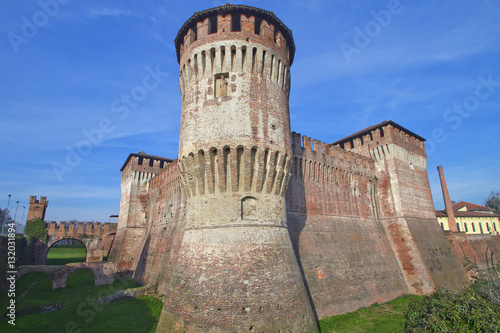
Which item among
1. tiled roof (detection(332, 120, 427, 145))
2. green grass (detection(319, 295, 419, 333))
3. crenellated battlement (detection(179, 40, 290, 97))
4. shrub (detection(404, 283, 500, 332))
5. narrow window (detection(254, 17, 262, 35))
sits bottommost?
green grass (detection(319, 295, 419, 333))

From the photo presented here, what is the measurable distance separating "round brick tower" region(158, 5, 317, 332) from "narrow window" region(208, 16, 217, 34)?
51 mm

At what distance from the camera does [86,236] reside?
36.9m

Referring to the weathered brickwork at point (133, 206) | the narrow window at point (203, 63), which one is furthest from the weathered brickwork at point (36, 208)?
the narrow window at point (203, 63)

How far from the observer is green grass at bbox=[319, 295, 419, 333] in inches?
491

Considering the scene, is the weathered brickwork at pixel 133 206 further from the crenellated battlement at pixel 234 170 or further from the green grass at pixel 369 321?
the green grass at pixel 369 321

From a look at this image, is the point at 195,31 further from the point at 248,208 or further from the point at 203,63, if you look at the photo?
the point at 248,208

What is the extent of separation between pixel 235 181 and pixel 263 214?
6.35ft

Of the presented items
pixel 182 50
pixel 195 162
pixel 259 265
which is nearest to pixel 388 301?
pixel 259 265

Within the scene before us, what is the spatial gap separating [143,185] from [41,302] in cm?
1340

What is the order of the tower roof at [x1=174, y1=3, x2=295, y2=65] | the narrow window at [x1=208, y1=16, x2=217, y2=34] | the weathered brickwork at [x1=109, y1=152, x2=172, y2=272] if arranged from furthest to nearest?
1. the weathered brickwork at [x1=109, y1=152, x2=172, y2=272]
2. the narrow window at [x1=208, y1=16, x2=217, y2=34]
3. the tower roof at [x1=174, y1=3, x2=295, y2=65]

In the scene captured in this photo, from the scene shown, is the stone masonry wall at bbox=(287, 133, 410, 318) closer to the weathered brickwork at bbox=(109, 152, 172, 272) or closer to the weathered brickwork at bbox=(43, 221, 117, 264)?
the weathered brickwork at bbox=(109, 152, 172, 272)

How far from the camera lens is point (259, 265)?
34.5 ft

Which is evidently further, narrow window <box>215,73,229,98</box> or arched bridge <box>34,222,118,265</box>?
arched bridge <box>34,222,118,265</box>

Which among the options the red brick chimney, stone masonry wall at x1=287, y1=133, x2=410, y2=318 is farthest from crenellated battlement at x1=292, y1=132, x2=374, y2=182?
the red brick chimney
